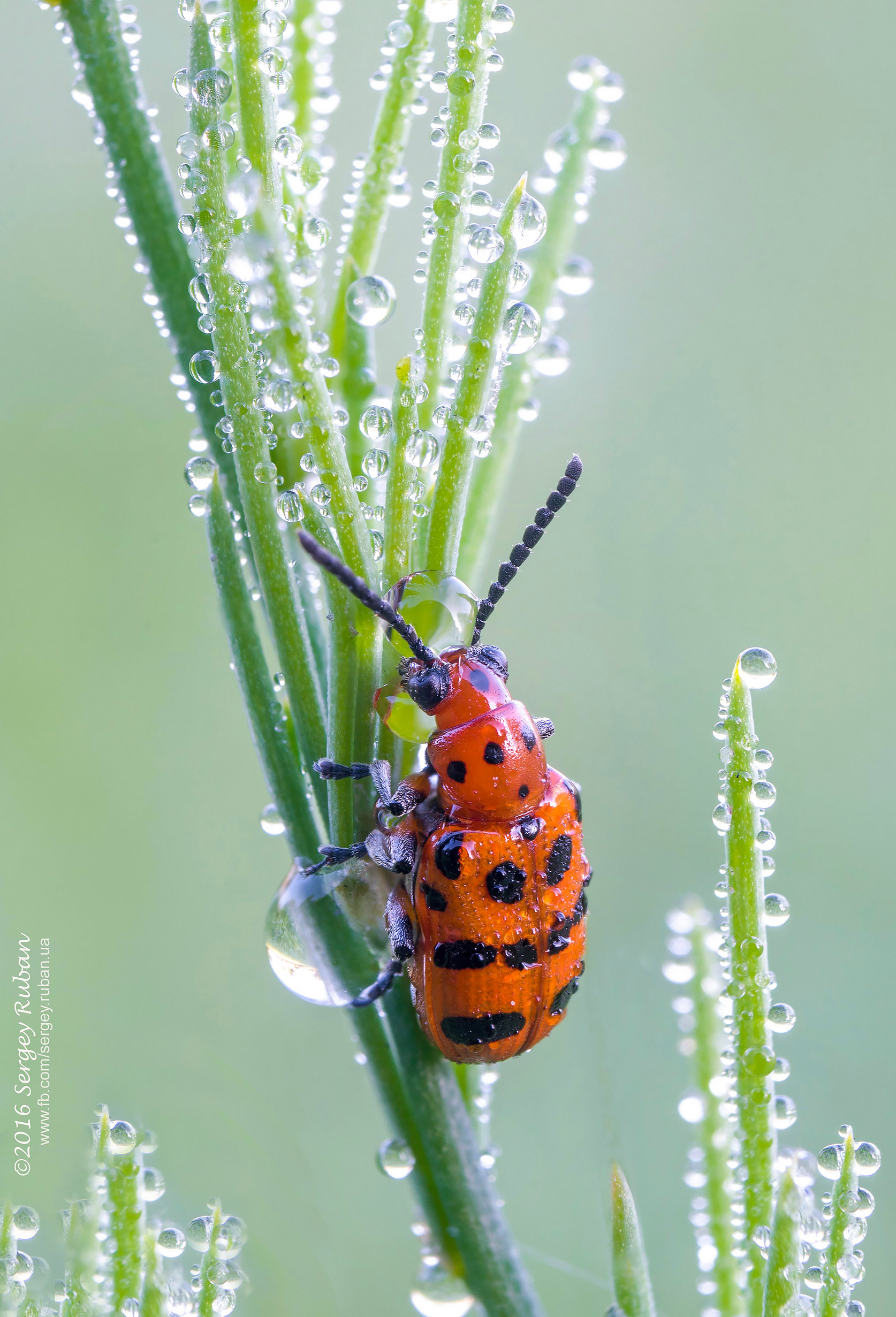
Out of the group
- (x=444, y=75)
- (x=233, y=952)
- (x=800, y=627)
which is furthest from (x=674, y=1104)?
(x=444, y=75)

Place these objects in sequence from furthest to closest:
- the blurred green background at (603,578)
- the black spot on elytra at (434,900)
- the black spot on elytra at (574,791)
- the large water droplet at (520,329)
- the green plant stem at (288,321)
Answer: the blurred green background at (603,578)
the black spot on elytra at (574,791)
the black spot on elytra at (434,900)
the large water droplet at (520,329)
the green plant stem at (288,321)


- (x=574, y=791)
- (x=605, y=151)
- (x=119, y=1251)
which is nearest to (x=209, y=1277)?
(x=119, y=1251)

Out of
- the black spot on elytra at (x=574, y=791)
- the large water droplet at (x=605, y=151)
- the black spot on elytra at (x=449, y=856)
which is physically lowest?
the black spot on elytra at (x=449, y=856)

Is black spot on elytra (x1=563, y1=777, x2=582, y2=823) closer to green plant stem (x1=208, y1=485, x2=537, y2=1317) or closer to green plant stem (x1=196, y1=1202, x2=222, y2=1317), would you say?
green plant stem (x1=208, y1=485, x2=537, y2=1317)

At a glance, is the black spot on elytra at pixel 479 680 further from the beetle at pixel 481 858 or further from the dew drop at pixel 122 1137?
the dew drop at pixel 122 1137

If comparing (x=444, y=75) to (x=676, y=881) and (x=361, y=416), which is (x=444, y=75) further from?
(x=676, y=881)

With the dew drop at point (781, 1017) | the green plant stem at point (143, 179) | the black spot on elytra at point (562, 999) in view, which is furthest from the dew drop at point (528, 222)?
the black spot on elytra at point (562, 999)

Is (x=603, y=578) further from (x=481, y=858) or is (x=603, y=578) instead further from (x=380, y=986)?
(x=380, y=986)

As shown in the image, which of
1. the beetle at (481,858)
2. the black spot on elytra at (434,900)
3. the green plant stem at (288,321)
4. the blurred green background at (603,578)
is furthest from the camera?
the blurred green background at (603,578)
